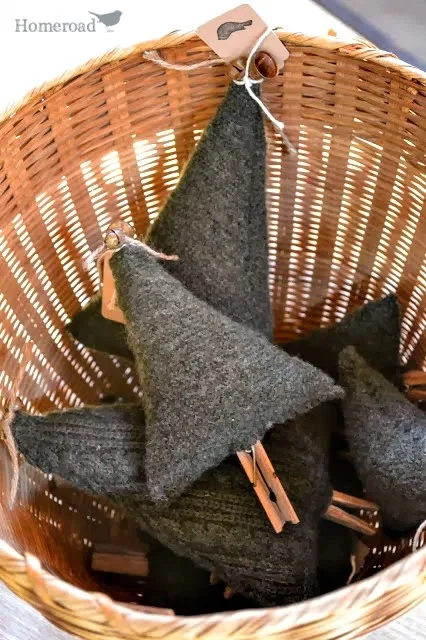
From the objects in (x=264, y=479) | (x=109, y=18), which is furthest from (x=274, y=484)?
(x=109, y=18)

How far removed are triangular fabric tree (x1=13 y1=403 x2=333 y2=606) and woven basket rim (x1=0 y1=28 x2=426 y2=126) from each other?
23 centimetres

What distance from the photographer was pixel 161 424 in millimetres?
455

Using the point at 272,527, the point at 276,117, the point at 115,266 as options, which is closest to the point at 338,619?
the point at 272,527

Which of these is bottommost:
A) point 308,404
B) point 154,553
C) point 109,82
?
point 154,553

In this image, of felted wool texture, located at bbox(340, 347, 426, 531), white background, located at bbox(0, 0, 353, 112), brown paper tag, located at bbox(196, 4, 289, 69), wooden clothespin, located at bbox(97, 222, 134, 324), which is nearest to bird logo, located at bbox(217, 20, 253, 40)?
brown paper tag, located at bbox(196, 4, 289, 69)

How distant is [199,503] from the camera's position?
1.62 feet

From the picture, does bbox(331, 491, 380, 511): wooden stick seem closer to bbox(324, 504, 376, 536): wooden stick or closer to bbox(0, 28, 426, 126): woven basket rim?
bbox(324, 504, 376, 536): wooden stick

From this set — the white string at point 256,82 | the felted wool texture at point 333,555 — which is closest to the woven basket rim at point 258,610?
the felted wool texture at point 333,555

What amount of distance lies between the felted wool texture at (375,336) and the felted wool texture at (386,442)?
0.05 meters

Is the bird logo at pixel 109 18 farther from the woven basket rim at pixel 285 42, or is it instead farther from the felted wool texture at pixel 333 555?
the felted wool texture at pixel 333 555

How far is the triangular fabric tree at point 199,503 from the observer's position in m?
0.47

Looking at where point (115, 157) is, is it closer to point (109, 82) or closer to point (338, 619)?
point (109, 82)

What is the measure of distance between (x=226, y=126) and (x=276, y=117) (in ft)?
0.21

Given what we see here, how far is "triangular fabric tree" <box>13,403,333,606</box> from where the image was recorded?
47cm
